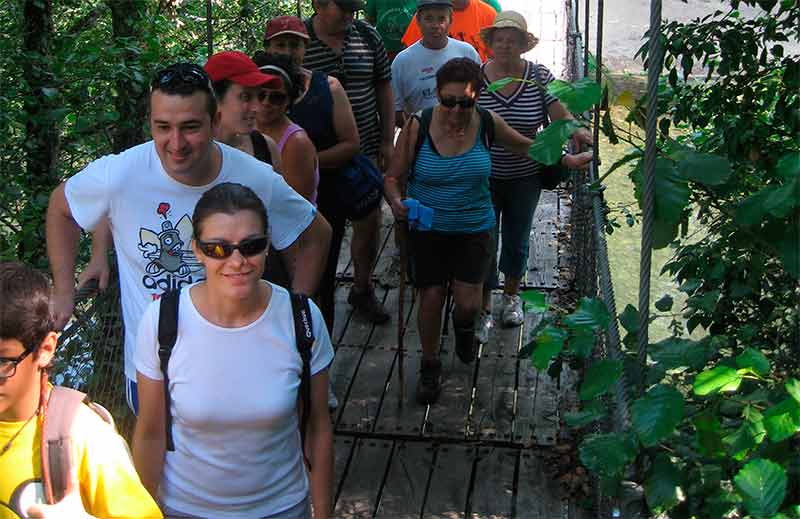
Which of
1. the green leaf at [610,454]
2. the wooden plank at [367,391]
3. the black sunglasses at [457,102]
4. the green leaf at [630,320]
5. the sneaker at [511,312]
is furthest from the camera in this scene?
the sneaker at [511,312]

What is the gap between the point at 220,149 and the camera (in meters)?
3.15

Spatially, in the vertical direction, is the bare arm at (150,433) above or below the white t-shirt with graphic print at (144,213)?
below

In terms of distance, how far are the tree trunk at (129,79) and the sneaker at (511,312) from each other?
6.98 ft

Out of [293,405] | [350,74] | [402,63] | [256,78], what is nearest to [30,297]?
[293,405]

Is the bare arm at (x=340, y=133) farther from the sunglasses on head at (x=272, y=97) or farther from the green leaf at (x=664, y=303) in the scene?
the green leaf at (x=664, y=303)

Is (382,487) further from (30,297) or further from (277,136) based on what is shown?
(30,297)

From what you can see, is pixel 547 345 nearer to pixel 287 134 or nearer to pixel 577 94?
pixel 577 94

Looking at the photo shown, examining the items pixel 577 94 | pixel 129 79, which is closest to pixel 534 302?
pixel 577 94

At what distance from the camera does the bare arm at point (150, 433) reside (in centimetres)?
263

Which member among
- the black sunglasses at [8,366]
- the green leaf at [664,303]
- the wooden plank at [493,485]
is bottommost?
the wooden plank at [493,485]

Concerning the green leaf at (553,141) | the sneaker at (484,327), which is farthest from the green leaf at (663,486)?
the sneaker at (484,327)

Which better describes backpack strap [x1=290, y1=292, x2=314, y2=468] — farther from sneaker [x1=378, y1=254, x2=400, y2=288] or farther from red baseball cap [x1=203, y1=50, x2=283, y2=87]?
sneaker [x1=378, y1=254, x2=400, y2=288]

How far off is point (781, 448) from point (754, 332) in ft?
2.84

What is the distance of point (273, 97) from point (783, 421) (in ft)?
7.62
